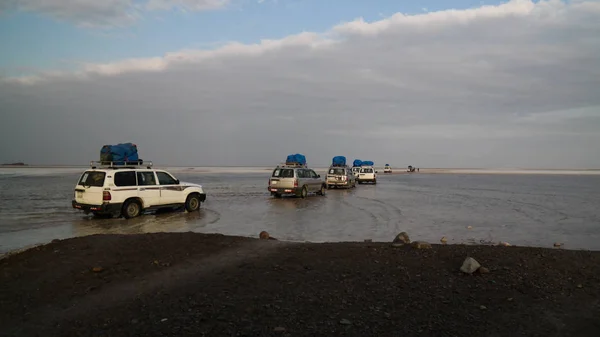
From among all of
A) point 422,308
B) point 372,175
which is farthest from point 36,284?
point 372,175

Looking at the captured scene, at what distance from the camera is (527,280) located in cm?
681

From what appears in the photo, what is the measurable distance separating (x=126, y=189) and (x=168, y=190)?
6.39 feet

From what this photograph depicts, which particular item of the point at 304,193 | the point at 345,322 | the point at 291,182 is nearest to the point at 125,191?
the point at 291,182

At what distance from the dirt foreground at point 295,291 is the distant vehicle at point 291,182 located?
1673cm

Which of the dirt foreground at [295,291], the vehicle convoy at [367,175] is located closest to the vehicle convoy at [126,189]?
the dirt foreground at [295,291]

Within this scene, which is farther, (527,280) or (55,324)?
(527,280)

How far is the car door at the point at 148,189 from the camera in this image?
17.0 m

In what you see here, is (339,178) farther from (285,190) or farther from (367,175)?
(285,190)

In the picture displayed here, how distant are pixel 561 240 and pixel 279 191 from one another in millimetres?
16338

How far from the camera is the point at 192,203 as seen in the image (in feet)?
62.5

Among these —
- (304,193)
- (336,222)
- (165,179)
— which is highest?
(165,179)

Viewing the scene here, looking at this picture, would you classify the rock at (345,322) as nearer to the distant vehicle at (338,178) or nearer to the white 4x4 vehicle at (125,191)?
the white 4x4 vehicle at (125,191)

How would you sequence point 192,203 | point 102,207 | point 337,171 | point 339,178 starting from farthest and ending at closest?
point 337,171
point 339,178
point 192,203
point 102,207

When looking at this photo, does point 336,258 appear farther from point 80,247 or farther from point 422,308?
point 80,247
